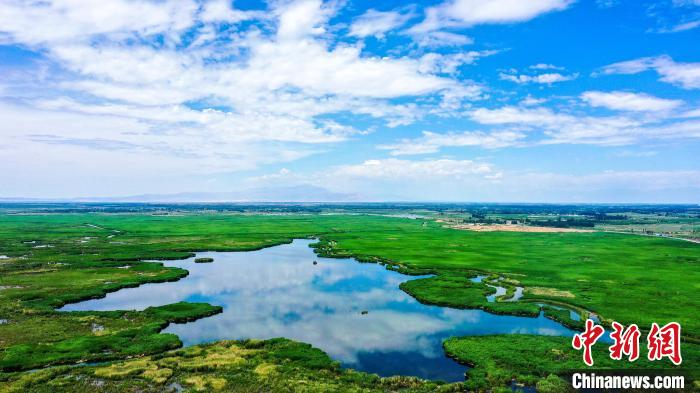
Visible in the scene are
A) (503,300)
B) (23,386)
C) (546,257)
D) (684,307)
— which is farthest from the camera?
(546,257)

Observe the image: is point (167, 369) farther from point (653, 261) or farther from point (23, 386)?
point (653, 261)

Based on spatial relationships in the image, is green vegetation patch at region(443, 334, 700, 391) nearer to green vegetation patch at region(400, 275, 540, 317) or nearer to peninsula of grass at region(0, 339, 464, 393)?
peninsula of grass at region(0, 339, 464, 393)

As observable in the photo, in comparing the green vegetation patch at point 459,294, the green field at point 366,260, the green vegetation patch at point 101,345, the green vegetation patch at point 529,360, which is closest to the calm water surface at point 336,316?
the green vegetation patch at point 459,294

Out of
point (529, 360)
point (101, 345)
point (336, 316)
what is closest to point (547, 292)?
point (529, 360)

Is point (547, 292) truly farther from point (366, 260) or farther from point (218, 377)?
point (218, 377)

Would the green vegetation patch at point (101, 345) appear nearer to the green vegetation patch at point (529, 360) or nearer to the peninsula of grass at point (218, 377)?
the peninsula of grass at point (218, 377)

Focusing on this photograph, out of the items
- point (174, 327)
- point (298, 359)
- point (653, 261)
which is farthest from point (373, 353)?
point (653, 261)
